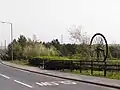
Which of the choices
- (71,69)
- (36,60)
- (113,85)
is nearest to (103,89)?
(113,85)

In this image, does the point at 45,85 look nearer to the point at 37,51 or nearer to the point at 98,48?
the point at 98,48

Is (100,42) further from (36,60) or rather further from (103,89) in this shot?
(103,89)

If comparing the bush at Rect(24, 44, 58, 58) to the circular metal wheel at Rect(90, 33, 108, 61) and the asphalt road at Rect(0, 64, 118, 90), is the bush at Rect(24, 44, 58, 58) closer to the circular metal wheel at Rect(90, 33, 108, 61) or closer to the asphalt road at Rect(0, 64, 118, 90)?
the circular metal wheel at Rect(90, 33, 108, 61)

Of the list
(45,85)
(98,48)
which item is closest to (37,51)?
(98,48)

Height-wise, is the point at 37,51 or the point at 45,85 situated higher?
the point at 37,51

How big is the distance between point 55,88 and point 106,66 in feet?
26.6

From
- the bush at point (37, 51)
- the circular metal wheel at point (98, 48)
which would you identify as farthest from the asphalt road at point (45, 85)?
the bush at point (37, 51)

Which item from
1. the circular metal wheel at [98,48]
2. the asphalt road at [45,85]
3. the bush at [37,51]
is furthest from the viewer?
the bush at [37,51]

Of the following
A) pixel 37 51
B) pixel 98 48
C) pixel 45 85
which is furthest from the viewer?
pixel 37 51

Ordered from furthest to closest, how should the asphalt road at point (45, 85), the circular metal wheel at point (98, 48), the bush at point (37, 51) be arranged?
1. the bush at point (37, 51)
2. the circular metal wheel at point (98, 48)
3. the asphalt road at point (45, 85)

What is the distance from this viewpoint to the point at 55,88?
18609 millimetres

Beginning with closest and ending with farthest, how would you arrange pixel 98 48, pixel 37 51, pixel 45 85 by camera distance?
pixel 45 85 < pixel 98 48 < pixel 37 51

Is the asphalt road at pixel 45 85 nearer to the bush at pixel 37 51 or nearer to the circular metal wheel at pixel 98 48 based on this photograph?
the circular metal wheel at pixel 98 48

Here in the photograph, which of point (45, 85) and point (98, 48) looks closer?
point (45, 85)
